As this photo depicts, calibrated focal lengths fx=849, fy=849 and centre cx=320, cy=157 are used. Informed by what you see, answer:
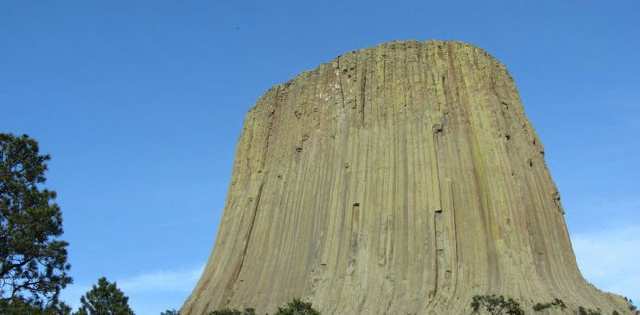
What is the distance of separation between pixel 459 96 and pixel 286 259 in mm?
13643

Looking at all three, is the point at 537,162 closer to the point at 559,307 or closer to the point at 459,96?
the point at 459,96

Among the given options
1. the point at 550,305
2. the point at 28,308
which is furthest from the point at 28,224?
the point at 550,305

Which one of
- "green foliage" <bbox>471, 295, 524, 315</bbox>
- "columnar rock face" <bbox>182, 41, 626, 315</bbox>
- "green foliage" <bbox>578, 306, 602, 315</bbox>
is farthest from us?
"columnar rock face" <bbox>182, 41, 626, 315</bbox>

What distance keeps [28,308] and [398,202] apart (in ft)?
66.3

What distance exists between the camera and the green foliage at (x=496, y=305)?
3788cm

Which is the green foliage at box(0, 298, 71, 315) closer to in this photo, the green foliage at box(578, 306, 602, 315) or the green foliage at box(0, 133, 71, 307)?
Result: the green foliage at box(0, 133, 71, 307)

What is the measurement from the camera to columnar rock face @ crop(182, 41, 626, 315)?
42.4m

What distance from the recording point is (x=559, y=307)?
38.7 m

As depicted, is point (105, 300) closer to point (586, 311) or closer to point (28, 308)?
point (28, 308)

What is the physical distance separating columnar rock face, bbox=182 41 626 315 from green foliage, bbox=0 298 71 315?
13.3m

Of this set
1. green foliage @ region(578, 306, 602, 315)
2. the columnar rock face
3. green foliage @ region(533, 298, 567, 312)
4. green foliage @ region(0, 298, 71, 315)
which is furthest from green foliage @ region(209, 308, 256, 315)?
green foliage @ region(578, 306, 602, 315)

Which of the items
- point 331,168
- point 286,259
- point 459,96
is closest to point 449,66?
point 459,96

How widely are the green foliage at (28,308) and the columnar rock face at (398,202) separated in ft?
43.6

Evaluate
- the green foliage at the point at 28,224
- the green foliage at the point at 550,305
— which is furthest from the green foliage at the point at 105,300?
the green foliage at the point at 550,305
